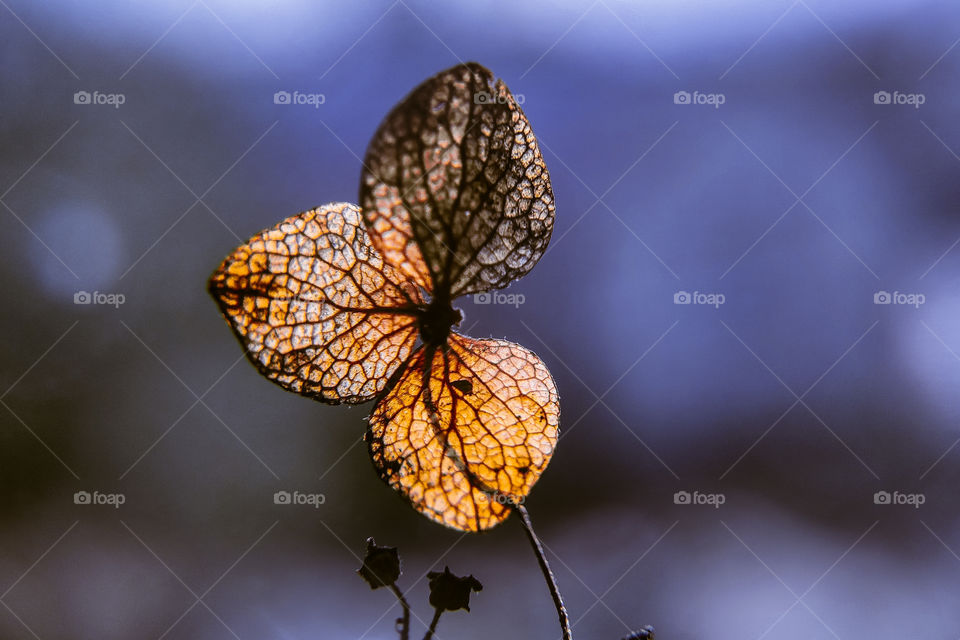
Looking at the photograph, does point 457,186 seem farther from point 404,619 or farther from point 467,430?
point 404,619

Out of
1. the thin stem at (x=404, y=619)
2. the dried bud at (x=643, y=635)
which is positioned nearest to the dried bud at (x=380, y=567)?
the thin stem at (x=404, y=619)

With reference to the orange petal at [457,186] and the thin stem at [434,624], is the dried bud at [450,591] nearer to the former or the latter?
the thin stem at [434,624]

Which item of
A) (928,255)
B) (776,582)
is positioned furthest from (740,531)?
(928,255)

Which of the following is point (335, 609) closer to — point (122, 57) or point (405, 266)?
point (405, 266)

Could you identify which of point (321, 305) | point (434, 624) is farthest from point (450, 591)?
point (321, 305)

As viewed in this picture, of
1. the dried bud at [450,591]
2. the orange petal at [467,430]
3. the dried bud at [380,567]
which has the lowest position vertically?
the dried bud at [380,567]

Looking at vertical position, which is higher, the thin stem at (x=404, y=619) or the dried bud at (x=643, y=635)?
the dried bud at (x=643, y=635)

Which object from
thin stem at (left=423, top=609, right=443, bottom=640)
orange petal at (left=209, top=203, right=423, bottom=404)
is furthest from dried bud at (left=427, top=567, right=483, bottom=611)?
orange petal at (left=209, top=203, right=423, bottom=404)
